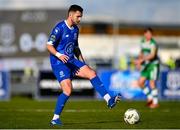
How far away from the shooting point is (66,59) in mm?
14719

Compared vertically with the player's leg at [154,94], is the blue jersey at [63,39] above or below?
above

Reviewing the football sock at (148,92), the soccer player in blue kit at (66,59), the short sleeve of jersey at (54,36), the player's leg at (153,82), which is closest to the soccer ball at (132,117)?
the soccer player in blue kit at (66,59)

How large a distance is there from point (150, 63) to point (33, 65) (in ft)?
71.4

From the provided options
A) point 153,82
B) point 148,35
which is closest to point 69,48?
point 148,35

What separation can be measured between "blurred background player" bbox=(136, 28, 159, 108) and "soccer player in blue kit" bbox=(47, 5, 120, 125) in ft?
26.9

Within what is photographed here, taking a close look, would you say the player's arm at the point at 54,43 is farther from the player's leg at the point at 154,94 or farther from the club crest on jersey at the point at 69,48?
the player's leg at the point at 154,94

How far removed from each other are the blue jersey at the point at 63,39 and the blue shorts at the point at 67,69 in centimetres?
9

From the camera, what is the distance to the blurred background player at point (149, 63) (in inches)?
913

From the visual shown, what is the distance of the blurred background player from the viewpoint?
2319cm

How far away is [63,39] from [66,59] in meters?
0.46

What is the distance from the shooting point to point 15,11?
44.4 metres

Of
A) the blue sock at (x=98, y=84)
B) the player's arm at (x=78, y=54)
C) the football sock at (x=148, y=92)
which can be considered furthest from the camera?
the football sock at (x=148, y=92)

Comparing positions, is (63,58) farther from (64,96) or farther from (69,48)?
(64,96)

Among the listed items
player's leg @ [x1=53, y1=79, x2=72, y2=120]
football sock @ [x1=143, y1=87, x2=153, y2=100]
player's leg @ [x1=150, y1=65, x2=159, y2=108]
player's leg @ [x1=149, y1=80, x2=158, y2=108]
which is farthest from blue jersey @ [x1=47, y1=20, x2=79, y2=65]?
football sock @ [x1=143, y1=87, x2=153, y2=100]
